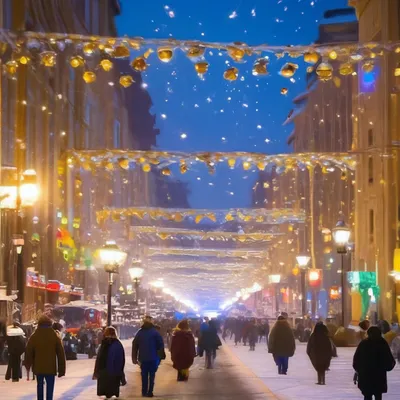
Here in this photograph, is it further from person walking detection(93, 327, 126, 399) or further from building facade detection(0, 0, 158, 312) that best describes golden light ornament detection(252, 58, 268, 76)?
building facade detection(0, 0, 158, 312)

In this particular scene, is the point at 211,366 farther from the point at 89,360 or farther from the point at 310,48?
the point at 310,48

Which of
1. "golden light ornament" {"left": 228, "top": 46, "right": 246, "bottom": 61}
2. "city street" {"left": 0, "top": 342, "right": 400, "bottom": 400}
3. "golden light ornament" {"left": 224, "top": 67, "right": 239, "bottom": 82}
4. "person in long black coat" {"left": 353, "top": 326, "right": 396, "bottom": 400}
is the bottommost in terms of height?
"city street" {"left": 0, "top": 342, "right": 400, "bottom": 400}

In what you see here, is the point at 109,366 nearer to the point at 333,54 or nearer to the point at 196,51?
the point at 196,51

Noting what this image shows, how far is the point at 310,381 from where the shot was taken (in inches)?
970

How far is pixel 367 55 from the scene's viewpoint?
23031 millimetres

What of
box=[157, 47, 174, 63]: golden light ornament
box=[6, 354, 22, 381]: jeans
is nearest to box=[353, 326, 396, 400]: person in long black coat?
box=[157, 47, 174, 63]: golden light ornament

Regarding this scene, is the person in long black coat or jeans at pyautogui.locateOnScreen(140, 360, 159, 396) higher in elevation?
the person in long black coat

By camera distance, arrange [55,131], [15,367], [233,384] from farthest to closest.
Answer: [55,131]
[15,367]
[233,384]

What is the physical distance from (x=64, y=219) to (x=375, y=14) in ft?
65.7

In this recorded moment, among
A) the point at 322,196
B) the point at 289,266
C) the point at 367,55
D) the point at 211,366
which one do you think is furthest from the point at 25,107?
the point at 289,266

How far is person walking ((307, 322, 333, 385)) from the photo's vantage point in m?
23.5

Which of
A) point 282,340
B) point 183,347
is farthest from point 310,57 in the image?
point 282,340

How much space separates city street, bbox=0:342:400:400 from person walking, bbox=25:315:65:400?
3945mm

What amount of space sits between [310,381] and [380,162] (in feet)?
103
